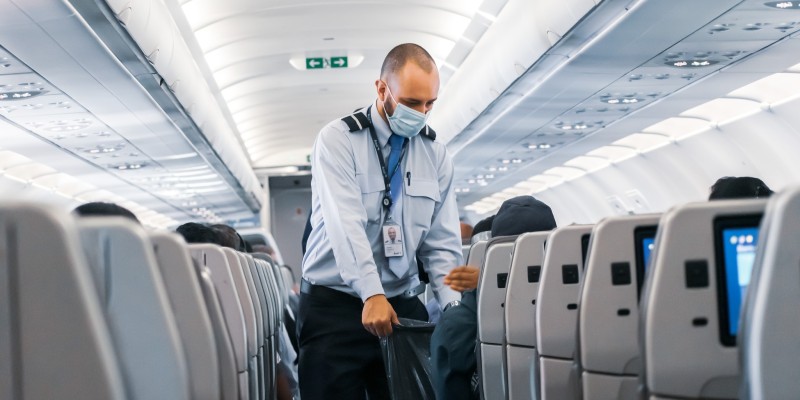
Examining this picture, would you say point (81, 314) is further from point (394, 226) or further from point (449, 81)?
point (449, 81)

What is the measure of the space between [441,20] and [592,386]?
11.2m

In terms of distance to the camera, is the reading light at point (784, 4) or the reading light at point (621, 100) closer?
the reading light at point (784, 4)

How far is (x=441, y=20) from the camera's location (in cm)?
1421

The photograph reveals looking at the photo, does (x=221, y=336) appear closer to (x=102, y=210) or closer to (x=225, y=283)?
(x=225, y=283)

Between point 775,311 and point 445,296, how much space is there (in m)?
2.95

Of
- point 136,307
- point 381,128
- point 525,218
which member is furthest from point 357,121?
point 136,307

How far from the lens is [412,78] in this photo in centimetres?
448

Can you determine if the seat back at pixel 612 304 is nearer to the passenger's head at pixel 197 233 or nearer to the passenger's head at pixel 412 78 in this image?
the passenger's head at pixel 412 78

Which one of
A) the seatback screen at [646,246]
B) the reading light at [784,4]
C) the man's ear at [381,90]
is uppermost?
the reading light at [784,4]

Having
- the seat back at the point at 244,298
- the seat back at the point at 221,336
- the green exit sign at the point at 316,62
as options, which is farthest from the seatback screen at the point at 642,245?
the green exit sign at the point at 316,62

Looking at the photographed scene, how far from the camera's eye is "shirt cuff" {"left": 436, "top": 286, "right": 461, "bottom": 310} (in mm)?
4875

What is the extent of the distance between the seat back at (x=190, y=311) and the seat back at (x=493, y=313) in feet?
→ 8.77

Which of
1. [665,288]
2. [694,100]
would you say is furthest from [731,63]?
[665,288]

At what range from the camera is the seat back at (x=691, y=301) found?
2.45 meters
